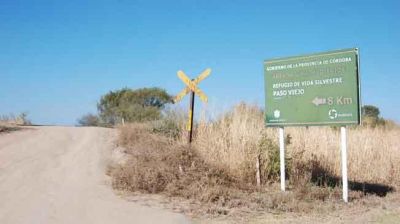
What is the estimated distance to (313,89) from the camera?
12.2 m

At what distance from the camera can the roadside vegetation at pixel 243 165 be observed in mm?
11250

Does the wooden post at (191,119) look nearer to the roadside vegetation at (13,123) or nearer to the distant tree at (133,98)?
the roadside vegetation at (13,123)

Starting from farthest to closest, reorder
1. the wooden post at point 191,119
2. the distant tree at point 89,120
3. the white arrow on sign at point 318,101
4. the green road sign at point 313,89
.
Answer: the distant tree at point 89,120
the wooden post at point 191,119
the white arrow on sign at point 318,101
the green road sign at point 313,89

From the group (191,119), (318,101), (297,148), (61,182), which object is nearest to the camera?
(318,101)

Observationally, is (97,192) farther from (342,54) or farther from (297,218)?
(342,54)

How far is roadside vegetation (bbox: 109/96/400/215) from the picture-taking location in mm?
11250

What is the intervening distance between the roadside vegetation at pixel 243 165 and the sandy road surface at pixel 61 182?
32.3 inches

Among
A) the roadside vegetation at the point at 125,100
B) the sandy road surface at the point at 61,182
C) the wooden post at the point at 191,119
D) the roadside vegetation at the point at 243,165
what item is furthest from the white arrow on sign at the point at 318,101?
the roadside vegetation at the point at 125,100

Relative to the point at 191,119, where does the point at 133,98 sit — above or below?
above

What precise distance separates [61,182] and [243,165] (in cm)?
454

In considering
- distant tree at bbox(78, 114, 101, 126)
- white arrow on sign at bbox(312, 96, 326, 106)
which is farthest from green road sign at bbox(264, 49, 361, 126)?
distant tree at bbox(78, 114, 101, 126)

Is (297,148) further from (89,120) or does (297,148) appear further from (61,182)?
(89,120)

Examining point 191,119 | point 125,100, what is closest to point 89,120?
point 125,100

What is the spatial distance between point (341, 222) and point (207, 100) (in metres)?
6.13
